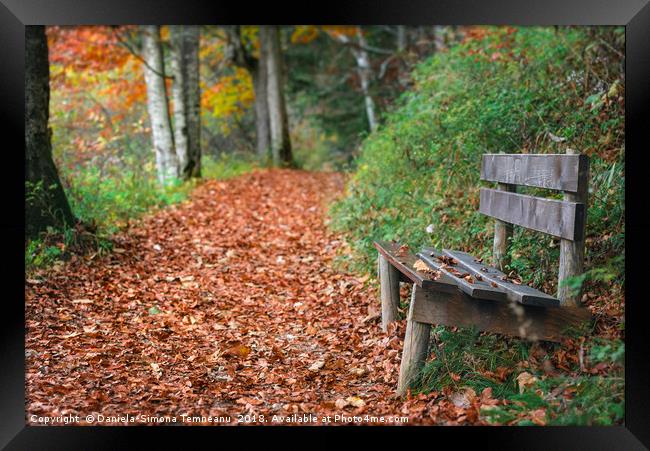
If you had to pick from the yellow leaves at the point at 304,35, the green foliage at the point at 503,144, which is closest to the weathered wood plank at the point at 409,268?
the green foliage at the point at 503,144

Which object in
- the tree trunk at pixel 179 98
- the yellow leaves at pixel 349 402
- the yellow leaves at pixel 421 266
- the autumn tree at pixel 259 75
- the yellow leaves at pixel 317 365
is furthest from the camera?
the autumn tree at pixel 259 75

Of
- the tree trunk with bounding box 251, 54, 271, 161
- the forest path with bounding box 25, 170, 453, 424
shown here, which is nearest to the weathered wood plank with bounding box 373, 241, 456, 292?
the forest path with bounding box 25, 170, 453, 424

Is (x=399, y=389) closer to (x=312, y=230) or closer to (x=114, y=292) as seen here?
(x=114, y=292)

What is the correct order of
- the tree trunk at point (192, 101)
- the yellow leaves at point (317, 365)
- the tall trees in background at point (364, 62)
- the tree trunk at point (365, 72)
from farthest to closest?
the tree trunk at point (365, 72) < the tall trees in background at point (364, 62) < the tree trunk at point (192, 101) < the yellow leaves at point (317, 365)

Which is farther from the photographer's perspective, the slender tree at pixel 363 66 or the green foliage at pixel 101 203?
the slender tree at pixel 363 66

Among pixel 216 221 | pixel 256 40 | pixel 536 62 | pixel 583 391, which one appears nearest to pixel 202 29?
pixel 256 40

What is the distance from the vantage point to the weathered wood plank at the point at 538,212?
133 inches

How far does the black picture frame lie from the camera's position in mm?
3289

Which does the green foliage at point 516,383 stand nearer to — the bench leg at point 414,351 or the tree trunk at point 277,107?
the bench leg at point 414,351

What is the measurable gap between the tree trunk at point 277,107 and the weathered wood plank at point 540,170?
1103 centimetres

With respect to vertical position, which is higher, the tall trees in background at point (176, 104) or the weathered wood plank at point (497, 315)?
the tall trees in background at point (176, 104)
